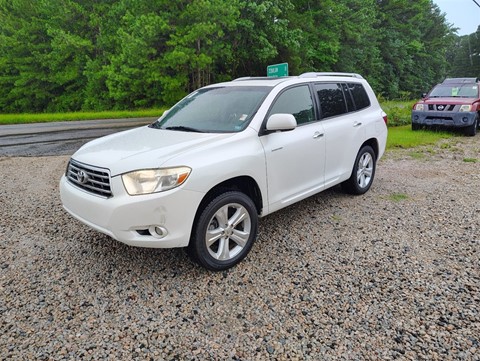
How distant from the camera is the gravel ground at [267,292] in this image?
87.1 inches

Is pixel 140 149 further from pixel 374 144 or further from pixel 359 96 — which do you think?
pixel 374 144

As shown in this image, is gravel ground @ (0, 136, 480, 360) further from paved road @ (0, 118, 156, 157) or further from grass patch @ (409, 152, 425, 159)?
paved road @ (0, 118, 156, 157)

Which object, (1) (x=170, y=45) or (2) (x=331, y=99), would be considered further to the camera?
(1) (x=170, y=45)

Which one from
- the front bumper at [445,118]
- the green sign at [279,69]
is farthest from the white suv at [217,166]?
the front bumper at [445,118]

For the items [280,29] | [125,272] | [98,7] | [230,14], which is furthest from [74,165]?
[98,7]

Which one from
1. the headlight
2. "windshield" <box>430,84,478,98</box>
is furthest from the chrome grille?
"windshield" <box>430,84,478,98</box>

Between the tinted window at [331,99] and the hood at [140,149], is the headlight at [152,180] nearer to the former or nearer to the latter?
the hood at [140,149]

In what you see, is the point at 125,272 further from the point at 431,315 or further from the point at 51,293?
the point at 431,315

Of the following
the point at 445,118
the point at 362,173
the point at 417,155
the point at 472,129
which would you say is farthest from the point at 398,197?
the point at 472,129

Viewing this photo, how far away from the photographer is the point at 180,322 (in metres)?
2.45

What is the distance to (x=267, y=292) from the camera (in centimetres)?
278

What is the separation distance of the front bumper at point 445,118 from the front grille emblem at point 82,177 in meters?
10.9

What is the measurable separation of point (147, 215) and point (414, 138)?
951 centimetres

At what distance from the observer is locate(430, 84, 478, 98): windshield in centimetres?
1080
